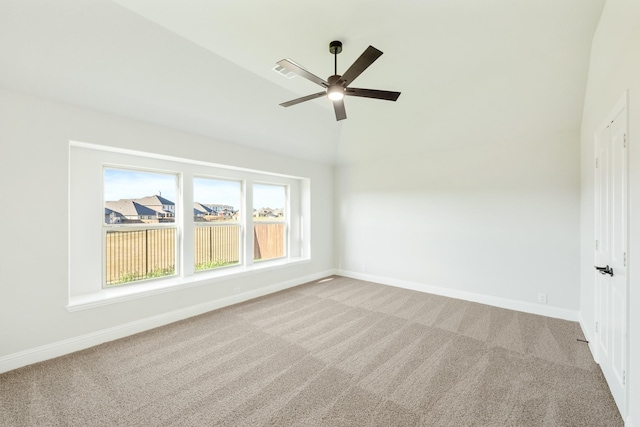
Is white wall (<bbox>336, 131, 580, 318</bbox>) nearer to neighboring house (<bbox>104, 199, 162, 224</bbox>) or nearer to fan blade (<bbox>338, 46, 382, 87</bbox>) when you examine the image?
fan blade (<bbox>338, 46, 382, 87</bbox>)

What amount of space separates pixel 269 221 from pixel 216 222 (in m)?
1.18

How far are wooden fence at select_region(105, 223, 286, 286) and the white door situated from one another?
471 cm

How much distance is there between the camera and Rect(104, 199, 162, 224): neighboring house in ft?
11.1

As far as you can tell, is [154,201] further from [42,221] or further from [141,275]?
[42,221]

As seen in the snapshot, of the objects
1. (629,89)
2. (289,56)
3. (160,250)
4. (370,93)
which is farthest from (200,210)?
(629,89)

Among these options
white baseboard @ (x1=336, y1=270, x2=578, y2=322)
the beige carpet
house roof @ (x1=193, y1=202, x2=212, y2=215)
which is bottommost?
the beige carpet

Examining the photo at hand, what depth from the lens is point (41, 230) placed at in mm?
2590

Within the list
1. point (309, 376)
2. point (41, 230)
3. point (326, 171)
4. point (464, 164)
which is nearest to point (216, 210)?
point (41, 230)

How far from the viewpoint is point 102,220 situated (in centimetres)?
325

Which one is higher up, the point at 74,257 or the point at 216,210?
the point at 216,210

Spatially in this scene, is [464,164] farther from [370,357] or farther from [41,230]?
[41,230]

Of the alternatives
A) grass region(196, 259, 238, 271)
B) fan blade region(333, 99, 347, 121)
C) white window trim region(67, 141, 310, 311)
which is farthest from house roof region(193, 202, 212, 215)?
fan blade region(333, 99, 347, 121)

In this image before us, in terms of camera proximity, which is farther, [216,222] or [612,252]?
[216,222]

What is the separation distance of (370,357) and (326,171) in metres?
4.19
